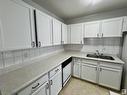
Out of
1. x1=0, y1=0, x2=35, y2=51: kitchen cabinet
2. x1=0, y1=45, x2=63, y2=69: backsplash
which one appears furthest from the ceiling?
x1=0, y1=45, x2=63, y2=69: backsplash

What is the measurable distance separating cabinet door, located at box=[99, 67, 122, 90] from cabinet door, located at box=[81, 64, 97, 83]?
17 centimetres

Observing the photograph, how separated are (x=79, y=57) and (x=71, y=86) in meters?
0.98

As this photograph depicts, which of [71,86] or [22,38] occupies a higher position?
[22,38]

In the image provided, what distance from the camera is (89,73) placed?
2199 millimetres

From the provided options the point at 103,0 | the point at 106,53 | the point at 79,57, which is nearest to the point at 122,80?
the point at 106,53

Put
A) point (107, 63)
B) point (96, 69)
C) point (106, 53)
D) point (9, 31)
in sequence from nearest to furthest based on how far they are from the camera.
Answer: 1. point (9, 31)
2. point (107, 63)
3. point (96, 69)
4. point (106, 53)

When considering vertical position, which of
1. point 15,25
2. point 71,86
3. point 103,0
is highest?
point 103,0

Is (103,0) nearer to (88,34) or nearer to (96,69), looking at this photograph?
(88,34)

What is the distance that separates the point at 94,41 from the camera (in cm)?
262

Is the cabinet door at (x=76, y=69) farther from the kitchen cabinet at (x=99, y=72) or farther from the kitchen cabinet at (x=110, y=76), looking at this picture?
the kitchen cabinet at (x=110, y=76)

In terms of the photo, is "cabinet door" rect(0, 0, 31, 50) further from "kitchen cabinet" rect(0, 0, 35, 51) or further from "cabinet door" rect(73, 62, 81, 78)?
"cabinet door" rect(73, 62, 81, 78)

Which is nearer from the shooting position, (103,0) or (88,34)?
(103,0)

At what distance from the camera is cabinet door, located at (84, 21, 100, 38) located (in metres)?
2.24

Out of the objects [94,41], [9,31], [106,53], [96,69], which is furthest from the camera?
[94,41]
